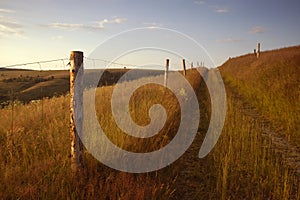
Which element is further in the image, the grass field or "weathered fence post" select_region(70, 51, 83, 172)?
"weathered fence post" select_region(70, 51, 83, 172)

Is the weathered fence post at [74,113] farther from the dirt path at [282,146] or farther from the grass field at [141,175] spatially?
the dirt path at [282,146]

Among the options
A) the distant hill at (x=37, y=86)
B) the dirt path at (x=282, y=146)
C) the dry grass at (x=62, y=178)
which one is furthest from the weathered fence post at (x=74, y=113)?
the distant hill at (x=37, y=86)

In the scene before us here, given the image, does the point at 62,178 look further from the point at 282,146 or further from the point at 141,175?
the point at 282,146

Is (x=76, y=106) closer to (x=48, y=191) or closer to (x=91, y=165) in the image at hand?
(x=91, y=165)

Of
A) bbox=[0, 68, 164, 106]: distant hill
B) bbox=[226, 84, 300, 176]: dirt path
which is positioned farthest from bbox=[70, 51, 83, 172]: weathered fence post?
bbox=[0, 68, 164, 106]: distant hill

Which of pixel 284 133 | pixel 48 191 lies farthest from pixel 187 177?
pixel 284 133

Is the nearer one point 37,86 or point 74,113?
point 74,113

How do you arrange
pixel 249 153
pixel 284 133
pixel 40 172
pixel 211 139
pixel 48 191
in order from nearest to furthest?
pixel 48 191, pixel 40 172, pixel 249 153, pixel 211 139, pixel 284 133

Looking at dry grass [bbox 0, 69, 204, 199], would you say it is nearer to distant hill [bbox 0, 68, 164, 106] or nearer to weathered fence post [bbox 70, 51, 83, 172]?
weathered fence post [bbox 70, 51, 83, 172]

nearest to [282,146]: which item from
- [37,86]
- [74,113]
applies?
[74,113]

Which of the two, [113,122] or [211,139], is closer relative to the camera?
[113,122]

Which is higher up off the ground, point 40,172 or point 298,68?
point 298,68

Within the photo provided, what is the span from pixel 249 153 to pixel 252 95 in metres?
9.75

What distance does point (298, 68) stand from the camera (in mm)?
15141
